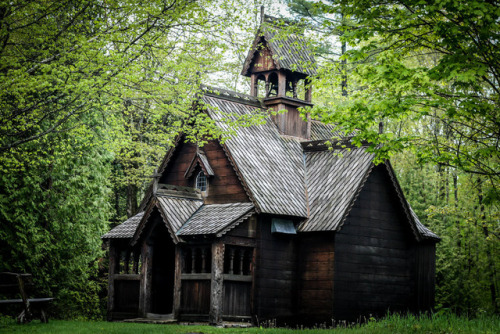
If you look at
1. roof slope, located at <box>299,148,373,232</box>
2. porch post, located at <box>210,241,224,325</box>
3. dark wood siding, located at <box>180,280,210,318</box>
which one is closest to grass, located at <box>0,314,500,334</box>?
porch post, located at <box>210,241,224,325</box>

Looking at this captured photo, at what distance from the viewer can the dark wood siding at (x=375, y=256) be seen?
2345 cm

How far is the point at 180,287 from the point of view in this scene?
73.3ft

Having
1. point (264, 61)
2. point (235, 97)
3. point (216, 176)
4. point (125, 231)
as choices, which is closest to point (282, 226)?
point (216, 176)

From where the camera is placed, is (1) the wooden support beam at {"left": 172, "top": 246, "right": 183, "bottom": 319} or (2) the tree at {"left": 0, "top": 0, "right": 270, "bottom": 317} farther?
(1) the wooden support beam at {"left": 172, "top": 246, "right": 183, "bottom": 319}

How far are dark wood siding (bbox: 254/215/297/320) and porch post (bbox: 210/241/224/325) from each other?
1.66 m

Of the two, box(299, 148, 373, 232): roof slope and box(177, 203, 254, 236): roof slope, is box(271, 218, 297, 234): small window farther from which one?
box(177, 203, 254, 236): roof slope

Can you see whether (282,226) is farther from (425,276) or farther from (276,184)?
(425,276)

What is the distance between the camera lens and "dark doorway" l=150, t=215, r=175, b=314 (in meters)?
24.5

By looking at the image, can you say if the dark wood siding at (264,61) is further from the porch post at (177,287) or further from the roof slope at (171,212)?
the porch post at (177,287)

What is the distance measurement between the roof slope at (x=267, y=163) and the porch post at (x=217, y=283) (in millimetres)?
2202

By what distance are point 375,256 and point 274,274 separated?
4105mm

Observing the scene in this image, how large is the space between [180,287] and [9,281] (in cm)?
792

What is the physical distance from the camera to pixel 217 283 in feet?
70.8

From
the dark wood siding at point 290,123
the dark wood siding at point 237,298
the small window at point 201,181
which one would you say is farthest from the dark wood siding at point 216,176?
the dark wood siding at point 290,123
